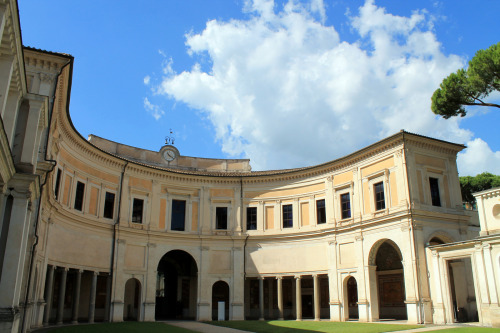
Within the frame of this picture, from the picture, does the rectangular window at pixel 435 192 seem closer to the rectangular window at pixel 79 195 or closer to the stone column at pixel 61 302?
the rectangular window at pixel 79 195

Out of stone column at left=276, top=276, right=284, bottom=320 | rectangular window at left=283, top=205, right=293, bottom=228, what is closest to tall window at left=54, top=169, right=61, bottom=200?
rectangular window at left=283, top=205, right=293, bottom=228

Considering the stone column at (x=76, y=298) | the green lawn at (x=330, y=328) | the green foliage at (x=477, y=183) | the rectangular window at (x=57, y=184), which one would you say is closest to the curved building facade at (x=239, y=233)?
the rectangular window at (x=57, y=184)

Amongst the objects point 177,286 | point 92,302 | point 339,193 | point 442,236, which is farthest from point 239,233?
point 442,236

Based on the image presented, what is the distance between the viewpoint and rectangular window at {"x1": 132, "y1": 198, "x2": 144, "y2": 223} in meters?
31.0

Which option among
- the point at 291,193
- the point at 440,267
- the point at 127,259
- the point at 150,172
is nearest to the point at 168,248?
the point at 127,259

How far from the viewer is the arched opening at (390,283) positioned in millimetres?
29938

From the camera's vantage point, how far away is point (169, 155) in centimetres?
3703

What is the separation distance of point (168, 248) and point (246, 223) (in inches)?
241

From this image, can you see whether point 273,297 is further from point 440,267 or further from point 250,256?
point 440,267

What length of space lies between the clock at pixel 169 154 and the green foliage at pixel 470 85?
2123 cm

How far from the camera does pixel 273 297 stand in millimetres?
34594

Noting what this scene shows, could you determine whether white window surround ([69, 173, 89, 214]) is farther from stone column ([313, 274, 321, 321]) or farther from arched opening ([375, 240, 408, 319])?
arched opening ([375, 240, 408, 319])

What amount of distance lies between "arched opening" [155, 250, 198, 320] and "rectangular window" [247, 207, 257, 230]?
17.5 feet

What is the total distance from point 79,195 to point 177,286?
37.7 ft
